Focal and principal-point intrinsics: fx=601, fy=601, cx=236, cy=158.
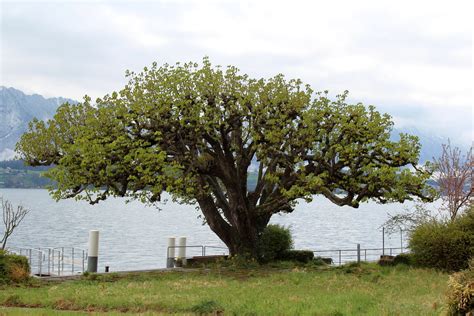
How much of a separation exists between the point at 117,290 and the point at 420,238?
14.8 meters

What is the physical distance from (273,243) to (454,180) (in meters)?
16.1

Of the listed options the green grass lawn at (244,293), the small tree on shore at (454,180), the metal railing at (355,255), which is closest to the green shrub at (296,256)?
the metal railing at (355,255)

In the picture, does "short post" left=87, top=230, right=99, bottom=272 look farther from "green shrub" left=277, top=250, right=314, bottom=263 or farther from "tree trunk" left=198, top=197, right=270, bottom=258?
"green shrub" left=277, top=250, right=314, bottom=263

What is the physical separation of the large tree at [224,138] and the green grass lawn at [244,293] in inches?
166

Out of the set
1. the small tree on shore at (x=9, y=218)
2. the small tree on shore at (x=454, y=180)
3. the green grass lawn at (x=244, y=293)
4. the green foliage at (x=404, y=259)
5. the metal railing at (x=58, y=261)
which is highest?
the small tree on shore at (x=454, y=180)

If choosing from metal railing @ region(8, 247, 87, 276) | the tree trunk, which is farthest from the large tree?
metal railing @ region(8, 247, 87, 276)

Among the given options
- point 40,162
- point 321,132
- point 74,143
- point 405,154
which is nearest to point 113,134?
point 74,143

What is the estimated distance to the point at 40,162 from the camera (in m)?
29.4

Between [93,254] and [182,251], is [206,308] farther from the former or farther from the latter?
[182,251]

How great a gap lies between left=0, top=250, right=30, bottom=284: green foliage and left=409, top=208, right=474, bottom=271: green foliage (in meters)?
17.3

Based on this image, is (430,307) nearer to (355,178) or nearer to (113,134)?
(355,178)

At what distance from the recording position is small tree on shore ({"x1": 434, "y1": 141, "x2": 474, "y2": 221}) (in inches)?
1598

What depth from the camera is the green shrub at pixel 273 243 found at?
31750 mm

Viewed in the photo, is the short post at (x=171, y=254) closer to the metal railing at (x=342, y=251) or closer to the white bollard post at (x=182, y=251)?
the metal railing at (x=342, y=251)
